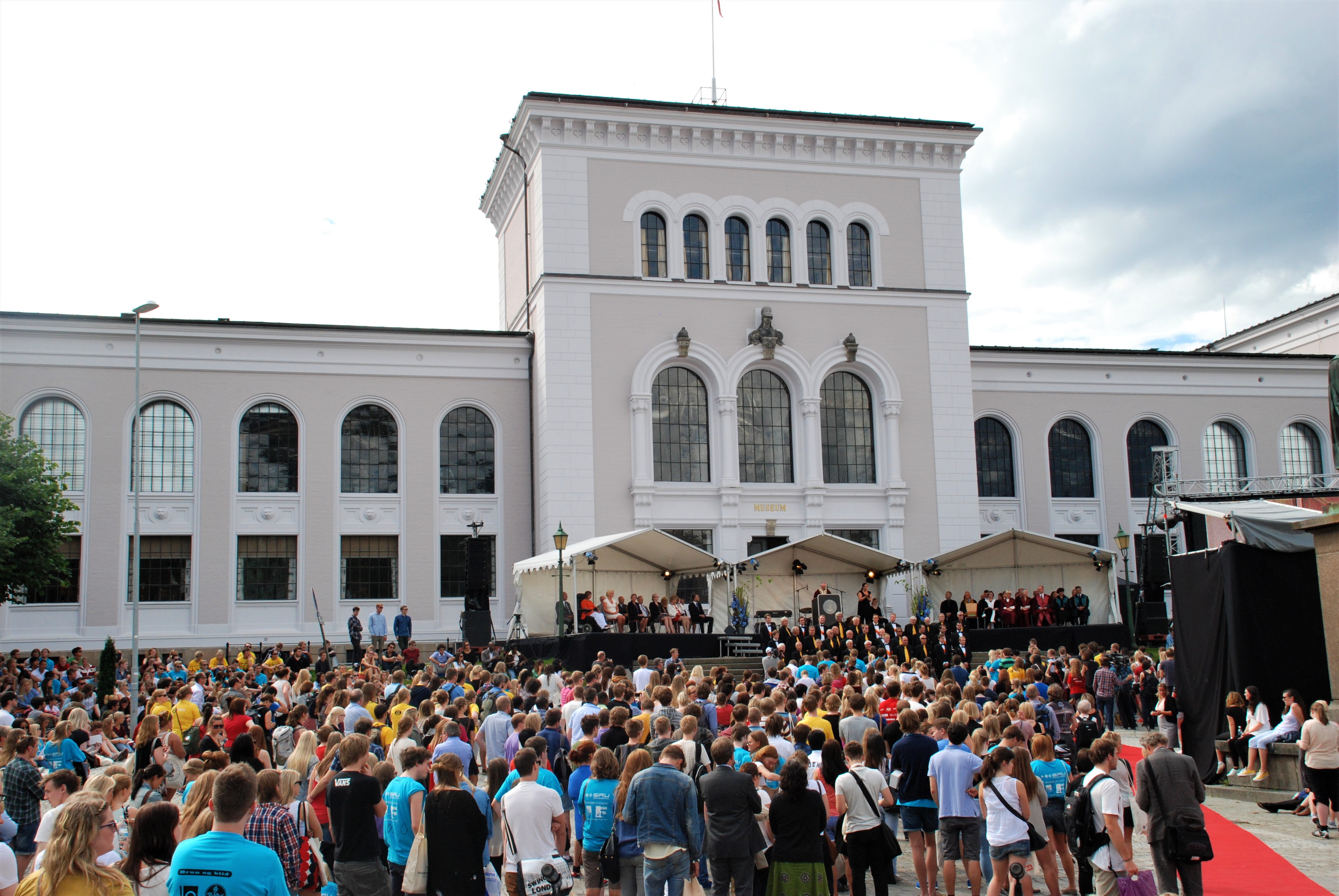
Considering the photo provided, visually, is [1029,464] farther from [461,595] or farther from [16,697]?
[16,697]

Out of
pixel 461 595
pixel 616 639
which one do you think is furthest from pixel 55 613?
pixel 616 639

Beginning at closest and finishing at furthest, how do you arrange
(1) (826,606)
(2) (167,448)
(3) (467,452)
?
(1) (826,606) → (2) (167,448) → (3) (467,452)

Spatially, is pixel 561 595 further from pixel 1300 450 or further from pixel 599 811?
pixel 1300 450

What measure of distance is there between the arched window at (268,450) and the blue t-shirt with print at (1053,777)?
89.5 feet

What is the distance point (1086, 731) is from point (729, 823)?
215 inches

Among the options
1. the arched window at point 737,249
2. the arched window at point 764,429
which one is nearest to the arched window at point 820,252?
the arched window at point 737,249

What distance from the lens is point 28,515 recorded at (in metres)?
25.8

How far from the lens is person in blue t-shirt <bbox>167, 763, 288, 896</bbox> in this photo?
16.9ft

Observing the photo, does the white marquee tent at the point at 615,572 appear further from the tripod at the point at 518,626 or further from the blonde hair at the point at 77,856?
the blonde hair at the point at 77,856

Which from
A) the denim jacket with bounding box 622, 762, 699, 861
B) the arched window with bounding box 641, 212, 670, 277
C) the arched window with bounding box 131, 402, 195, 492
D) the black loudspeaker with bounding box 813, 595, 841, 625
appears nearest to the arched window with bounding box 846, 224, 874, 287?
the arched window with bounding box 641, 212, 670, 277

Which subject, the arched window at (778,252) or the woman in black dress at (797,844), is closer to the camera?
the woman in black dress at (797,844)

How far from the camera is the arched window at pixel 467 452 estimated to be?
114ft

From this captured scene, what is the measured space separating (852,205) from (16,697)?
2766 centimetres

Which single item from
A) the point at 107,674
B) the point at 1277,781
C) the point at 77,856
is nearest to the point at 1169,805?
the point at 1277,781
